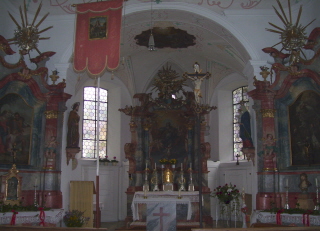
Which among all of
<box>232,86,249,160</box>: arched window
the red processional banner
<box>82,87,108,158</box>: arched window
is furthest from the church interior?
<box>232,86,249,160</box>: arched window

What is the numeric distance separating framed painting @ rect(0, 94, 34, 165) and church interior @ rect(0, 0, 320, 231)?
31 millimetres

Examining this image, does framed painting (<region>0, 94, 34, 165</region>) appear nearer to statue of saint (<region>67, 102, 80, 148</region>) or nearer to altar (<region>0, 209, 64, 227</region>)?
statue of saint (<region>67, 102, 80, 148</region>)

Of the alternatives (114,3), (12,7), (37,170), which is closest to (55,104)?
(37,170)

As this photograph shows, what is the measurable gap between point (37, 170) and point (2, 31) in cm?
429

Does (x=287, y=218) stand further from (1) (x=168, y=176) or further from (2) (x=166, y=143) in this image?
(2) (x=166, y=143)

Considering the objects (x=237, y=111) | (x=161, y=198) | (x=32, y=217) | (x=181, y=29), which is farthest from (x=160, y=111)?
(x=32, y=217)

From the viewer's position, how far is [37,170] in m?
12.3

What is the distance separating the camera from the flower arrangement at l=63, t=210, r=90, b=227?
11.4m

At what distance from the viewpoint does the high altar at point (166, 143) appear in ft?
52.6

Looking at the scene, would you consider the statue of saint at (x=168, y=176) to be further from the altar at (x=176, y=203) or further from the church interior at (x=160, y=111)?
the altar at (x=176, y=203)

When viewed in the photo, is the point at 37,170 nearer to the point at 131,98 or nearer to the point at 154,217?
the point at 154,217

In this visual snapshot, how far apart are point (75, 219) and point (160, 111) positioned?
6.95 meters

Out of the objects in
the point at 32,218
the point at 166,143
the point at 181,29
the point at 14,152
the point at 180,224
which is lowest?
the point at 180,224

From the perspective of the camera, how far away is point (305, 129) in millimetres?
11766
